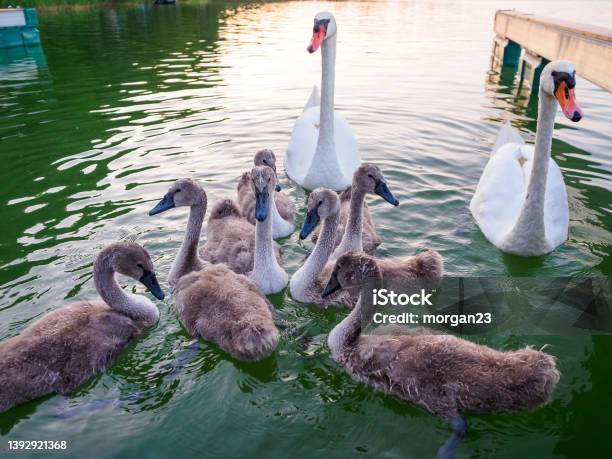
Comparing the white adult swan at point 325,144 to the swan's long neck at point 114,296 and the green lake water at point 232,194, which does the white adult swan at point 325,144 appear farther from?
the swan's long neck at point 114,296

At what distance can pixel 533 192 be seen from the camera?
585 cm

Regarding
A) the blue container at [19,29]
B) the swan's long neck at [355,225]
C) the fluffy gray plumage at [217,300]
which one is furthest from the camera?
the blue container at [19,29]

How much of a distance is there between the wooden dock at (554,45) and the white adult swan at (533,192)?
989 millimetres

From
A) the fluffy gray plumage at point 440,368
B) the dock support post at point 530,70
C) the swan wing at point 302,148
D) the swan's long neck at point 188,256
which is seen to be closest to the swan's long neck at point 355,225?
the fluffy gray plumage at point 440,368

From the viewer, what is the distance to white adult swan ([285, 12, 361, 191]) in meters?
7.77

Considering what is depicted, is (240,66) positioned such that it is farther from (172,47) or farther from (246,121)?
(246,121)

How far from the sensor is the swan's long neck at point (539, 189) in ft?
19.1

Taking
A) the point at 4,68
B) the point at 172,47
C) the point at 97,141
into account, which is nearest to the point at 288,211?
the point at 97,141

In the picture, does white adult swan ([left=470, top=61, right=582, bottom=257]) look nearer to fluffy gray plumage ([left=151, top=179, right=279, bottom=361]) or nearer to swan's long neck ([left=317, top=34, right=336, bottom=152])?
swan's long neck ([left=317, top=34, right=336, bottom=152])

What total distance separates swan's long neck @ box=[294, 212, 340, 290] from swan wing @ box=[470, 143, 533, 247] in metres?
2.12

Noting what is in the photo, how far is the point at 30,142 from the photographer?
1046cm

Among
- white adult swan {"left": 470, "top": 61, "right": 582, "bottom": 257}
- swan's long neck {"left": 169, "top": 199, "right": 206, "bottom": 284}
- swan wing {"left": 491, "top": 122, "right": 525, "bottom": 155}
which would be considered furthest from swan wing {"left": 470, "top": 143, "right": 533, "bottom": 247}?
swan's long neck {"left": 169, "top": 199, "right": 206, "bottom": 284}

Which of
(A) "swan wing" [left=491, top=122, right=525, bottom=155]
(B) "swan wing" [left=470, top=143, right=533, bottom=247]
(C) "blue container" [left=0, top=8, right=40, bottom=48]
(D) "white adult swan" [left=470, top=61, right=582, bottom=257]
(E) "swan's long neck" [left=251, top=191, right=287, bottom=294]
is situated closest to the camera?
(E) "swan's long neck" [left=251, top=191, right=287, bottom=294]

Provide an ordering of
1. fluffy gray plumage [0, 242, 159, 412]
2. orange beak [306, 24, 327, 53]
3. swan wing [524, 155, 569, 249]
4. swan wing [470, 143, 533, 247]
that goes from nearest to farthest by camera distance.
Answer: fluffy gray plumage [0, 242, 159, 412] < swan wing [524, 155, 569, 249] < swan wing [470, 143, 533, 247] < orange beak [306, 24, 327, 53]
